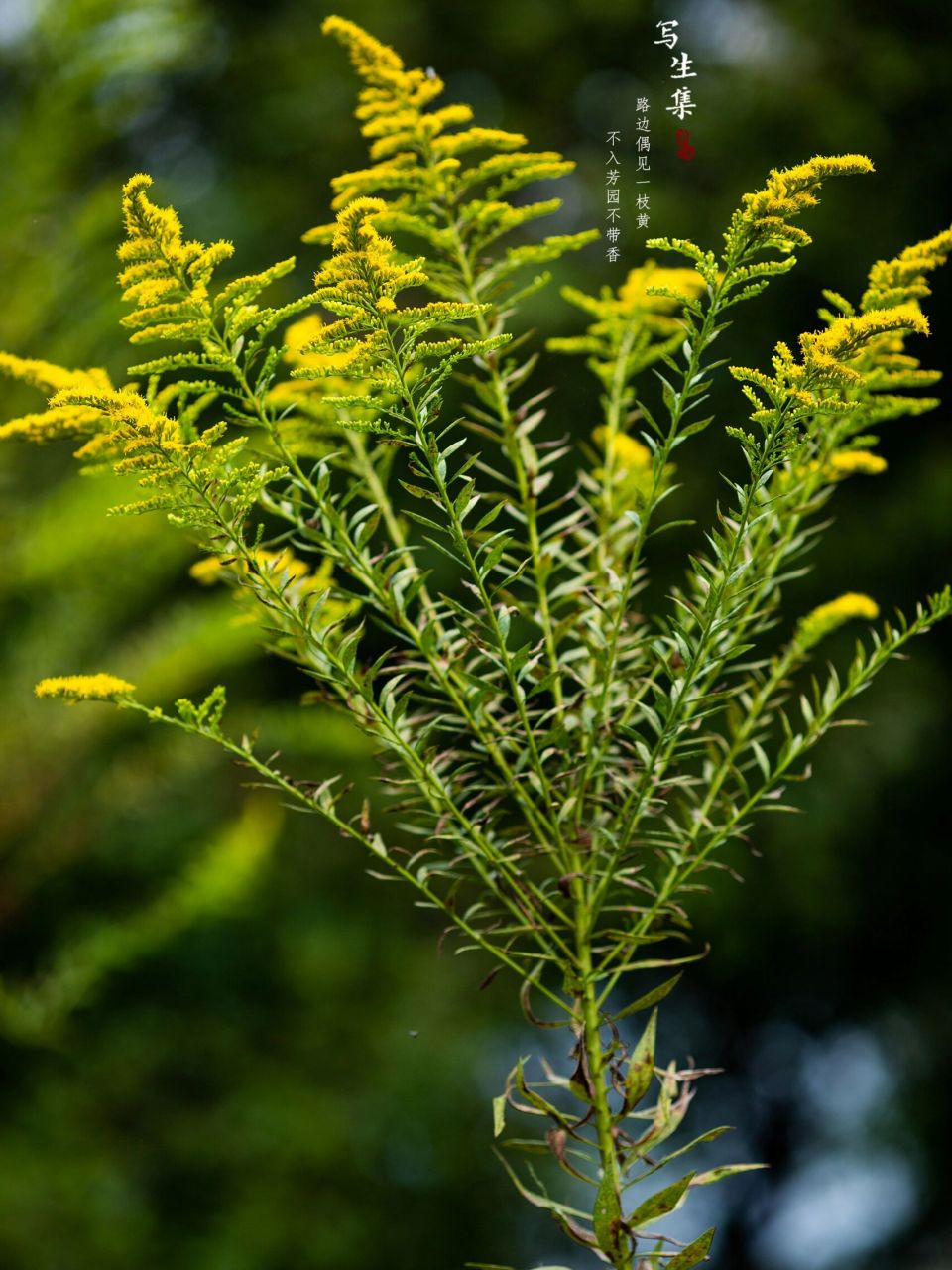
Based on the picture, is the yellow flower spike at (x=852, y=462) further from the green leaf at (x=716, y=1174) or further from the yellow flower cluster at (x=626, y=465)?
the green leaf at (x=716, y=1174)

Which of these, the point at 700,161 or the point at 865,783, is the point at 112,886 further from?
the point at 700,161

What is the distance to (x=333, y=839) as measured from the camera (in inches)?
171

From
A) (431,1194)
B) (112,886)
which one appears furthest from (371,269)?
(431,1194)

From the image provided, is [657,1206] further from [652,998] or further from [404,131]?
[404,131]

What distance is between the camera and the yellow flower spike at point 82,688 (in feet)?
1.76

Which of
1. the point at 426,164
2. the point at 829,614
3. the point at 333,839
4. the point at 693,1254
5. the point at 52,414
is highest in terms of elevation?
the point at 426,164

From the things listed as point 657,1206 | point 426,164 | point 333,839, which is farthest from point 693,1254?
point 333,839

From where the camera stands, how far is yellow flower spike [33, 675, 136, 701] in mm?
536

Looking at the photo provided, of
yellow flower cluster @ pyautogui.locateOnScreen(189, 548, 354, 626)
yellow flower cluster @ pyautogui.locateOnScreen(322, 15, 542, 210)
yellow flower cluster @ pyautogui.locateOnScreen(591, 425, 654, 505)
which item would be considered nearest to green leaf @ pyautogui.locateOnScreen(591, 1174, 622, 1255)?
yellow flower cluster @ pyautogui.locateOnScreen(189, 548, 354, 626)

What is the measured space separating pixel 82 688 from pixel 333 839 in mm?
3876

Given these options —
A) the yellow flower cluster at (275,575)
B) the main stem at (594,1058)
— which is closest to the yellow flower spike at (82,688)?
the yellow flower cluster at (275,575)

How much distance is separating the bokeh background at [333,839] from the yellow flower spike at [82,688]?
1.79 m

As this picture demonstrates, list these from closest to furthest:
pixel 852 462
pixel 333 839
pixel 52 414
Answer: pixel 52 414 → pixel 852 462 → pixel 333 839

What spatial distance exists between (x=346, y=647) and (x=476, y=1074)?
350cm
